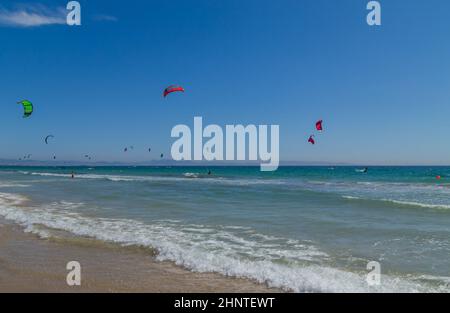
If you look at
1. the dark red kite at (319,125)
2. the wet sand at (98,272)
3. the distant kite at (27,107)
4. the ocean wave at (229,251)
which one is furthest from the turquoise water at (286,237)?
the dark red kite at (319,125)

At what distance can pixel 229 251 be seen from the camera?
9.05 meters

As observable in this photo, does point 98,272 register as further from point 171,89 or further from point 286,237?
point 171,89

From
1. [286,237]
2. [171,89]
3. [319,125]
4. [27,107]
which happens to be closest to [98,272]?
[286,237]

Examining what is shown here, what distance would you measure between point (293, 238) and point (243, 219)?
12.0 feet

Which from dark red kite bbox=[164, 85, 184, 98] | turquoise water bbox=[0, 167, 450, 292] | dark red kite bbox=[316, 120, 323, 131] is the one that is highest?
dark red kite bbox=[164, 85, 184, 98]

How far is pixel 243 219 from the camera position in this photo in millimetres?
14078

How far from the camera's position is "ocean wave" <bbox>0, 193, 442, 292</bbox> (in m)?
6.78

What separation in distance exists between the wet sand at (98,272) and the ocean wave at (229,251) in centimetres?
41

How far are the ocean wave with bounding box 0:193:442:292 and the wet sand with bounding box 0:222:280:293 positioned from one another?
41cm

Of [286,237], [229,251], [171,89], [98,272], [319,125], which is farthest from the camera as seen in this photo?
[319,125]

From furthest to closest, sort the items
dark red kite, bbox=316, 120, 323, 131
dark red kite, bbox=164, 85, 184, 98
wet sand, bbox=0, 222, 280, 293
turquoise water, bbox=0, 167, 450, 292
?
dark red kite, bbox=316, 120, 323, 131
dark red kite, bbox=164, 85, 184, 98
turquoise water, bbox=0, 167, 450, 292
wet sand, bbox=0, 222, 280, 293

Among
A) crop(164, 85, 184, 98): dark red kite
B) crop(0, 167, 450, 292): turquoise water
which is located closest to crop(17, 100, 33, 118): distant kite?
crop(0, 167, 450, 292): turquoise water

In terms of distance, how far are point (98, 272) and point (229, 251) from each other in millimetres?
2997

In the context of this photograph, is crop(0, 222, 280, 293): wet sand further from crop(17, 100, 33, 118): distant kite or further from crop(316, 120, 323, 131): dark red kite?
crop(316, 120, 323, 131): dark red kite
